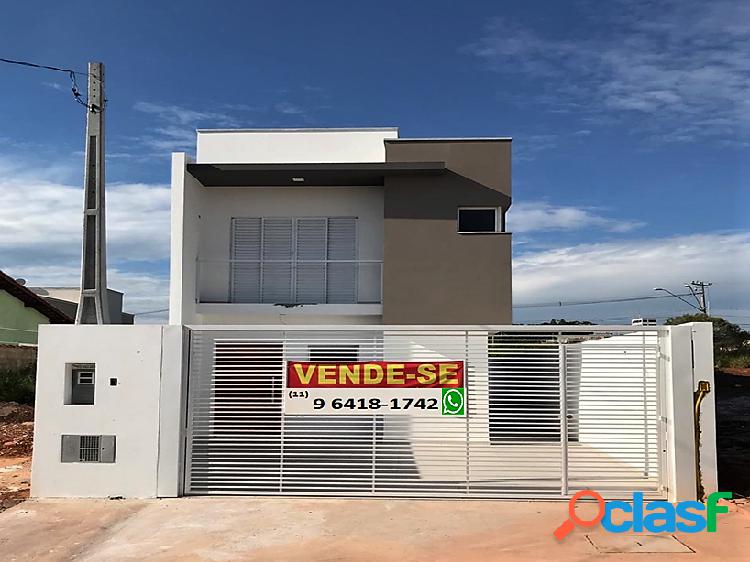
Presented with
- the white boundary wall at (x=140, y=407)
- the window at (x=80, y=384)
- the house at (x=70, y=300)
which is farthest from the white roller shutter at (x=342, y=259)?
the house at (x=70, y=300)

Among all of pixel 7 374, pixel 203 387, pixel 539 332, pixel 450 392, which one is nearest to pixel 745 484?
pixel 539 332

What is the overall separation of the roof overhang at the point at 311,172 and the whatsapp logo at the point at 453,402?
6324 millimetres

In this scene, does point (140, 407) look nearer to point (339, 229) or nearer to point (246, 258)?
point (246, 258)

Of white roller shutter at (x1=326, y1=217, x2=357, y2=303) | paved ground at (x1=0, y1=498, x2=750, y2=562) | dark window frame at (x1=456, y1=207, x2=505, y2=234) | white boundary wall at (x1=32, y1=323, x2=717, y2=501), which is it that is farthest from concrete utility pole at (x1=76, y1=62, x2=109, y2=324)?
dark window frame at (x1=456, y1=207, x2=505, y2=234)

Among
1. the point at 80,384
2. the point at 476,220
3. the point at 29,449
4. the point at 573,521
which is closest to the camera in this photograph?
the point at 573,521

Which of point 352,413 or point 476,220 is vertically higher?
point 476,220

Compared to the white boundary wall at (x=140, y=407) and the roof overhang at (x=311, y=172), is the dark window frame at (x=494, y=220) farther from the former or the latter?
the white boundary wall at (x=140, y=407)

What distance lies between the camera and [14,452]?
13.4 metres

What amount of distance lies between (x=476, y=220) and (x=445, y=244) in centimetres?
94

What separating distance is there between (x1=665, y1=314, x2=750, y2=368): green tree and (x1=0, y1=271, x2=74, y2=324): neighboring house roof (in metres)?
35.0

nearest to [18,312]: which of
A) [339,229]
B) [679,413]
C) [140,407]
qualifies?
[339,229]

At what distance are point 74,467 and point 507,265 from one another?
8.97 meters

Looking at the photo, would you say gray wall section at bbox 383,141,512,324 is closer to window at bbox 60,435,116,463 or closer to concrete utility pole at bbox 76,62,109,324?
concrete utility pole at bbox 76,62,109,324

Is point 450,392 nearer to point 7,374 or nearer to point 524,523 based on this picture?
point 524,523
